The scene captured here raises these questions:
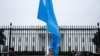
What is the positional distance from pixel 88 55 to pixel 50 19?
4.24 meters

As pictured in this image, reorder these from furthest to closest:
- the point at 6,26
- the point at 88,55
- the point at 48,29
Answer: the point at 6,26 < the point at 88,55 < the point at 48,29

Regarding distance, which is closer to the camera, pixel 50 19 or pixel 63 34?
pixel 50 19

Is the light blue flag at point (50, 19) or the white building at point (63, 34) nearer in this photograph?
the light blue flag at point (50, 19)

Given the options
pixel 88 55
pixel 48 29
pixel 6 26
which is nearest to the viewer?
pixel 48 29

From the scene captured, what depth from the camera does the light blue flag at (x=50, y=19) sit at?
31.5ft

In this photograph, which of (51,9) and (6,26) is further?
(6,26)

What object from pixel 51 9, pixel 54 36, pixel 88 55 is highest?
pixel 51 9

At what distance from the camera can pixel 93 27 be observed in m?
18.4

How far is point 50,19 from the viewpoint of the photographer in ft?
32.0

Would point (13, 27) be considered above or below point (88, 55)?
above

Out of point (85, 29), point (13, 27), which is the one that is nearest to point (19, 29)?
point (13, 27)

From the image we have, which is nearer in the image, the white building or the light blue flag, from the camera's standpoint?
the light blue flag

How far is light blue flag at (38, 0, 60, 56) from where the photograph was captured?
9594 mm

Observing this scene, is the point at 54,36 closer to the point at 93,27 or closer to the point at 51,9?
the point at 51,9
